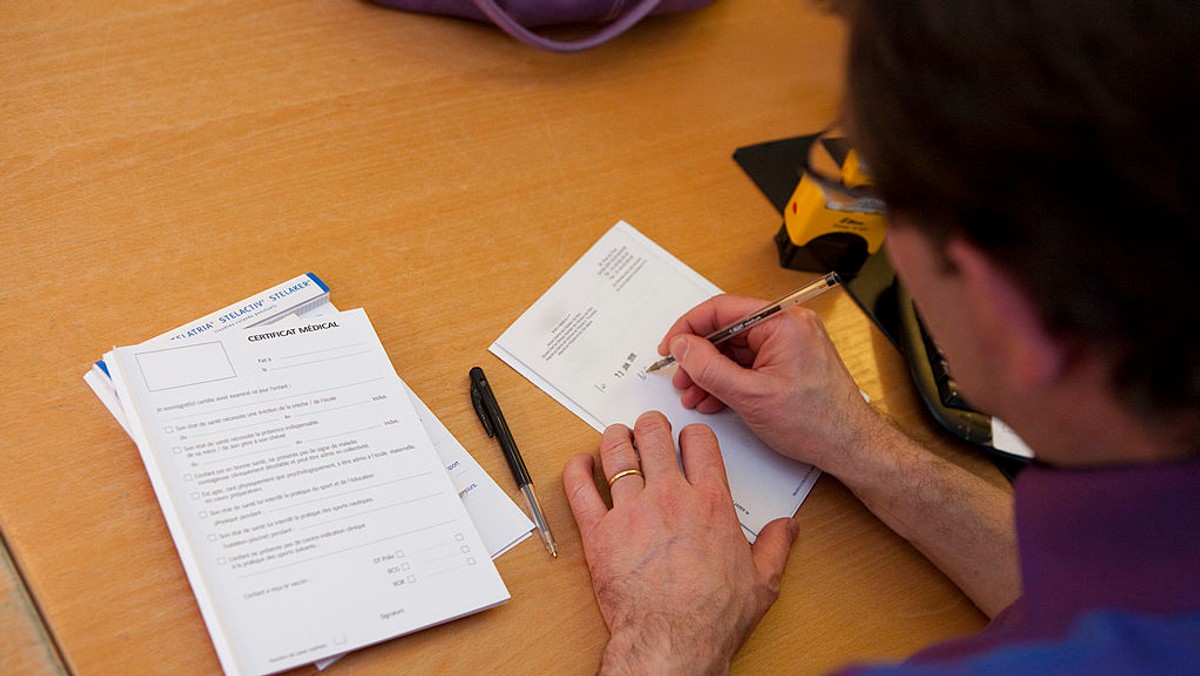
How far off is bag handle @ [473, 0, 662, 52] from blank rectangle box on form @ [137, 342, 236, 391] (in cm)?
54

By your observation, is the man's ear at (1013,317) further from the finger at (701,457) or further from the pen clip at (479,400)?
the pen clip at (479,400)

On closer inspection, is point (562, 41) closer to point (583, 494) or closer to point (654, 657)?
point (583, 494)

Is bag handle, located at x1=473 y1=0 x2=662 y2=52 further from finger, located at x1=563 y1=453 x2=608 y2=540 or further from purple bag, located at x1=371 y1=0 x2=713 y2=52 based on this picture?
finger, located at x1=563 y1=453 x2=608 y2=540

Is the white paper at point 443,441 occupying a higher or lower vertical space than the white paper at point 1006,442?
higher

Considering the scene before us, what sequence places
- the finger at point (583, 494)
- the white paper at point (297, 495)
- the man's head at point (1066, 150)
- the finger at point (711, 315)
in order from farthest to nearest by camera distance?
the finger at point (711, 315), the finger at point (583, 494), the white paper at point (297, 495), the man's head at point (1066, 150)

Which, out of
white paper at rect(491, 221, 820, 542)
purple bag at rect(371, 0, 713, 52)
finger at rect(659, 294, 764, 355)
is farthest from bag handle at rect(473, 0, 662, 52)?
finger at rect(659, 294, 764, 355)

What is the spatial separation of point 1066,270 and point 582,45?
746 mm

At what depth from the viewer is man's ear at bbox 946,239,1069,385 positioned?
21.1 inches

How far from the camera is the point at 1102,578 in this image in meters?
0.58

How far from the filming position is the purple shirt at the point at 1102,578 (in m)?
0.52

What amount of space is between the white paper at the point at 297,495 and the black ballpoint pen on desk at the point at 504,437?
0.20 ft

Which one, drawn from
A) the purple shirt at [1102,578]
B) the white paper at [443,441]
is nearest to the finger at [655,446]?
the white paper at [443,441]

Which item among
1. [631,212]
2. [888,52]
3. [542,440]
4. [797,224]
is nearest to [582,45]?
[631,212]

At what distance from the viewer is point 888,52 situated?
1.70ft
